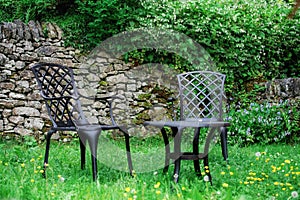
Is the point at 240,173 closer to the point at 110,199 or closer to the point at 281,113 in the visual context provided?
the point at 110,199

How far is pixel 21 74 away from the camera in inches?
212

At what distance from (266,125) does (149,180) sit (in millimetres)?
2877

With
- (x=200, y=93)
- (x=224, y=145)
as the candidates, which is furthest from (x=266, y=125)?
(x=224, y=145)

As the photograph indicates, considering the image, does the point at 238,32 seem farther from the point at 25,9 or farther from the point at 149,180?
the point at 149,180

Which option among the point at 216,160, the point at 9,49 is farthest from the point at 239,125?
the point at 9,49

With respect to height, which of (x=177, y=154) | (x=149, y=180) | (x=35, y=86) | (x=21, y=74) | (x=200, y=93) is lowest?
(x=149, y=180)

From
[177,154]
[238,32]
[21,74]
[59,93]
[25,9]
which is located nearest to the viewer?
[177,154]

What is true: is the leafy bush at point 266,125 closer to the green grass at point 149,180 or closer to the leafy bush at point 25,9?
the green grass at point 149,180

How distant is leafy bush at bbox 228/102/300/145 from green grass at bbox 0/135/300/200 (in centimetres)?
65

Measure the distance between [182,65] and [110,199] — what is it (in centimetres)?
377

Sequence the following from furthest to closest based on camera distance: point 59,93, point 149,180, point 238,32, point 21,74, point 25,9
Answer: point 25,9 → point 238,32 → point 21,74 → point 59,93 → point 149,180

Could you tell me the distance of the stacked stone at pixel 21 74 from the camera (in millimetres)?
5309

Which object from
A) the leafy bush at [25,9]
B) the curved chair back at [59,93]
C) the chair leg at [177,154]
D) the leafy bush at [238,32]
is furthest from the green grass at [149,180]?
the leafy bush at [25,9]

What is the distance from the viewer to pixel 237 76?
20.2 ft
